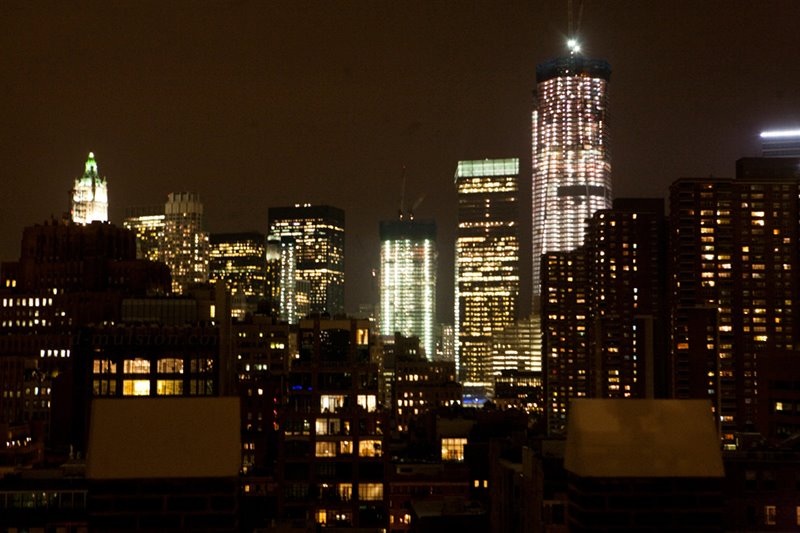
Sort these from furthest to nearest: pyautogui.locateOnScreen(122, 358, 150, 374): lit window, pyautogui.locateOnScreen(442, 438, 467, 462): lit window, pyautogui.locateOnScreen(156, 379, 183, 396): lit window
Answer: pyautogui.locateOnScreen(442, 438, 467, 462): lit window, pyautogui.locateOnScreen(156, 379, 183, 396): lit window, pyautogui.locateOnScreen(122, 358, 150, 374): lit window

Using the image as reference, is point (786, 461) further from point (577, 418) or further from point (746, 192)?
point (746, 192)

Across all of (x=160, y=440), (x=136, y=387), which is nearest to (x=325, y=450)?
(x=160, y=440)

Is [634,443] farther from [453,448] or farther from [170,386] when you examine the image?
[453,448]

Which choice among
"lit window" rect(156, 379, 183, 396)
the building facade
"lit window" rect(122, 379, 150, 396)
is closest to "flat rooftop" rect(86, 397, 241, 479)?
"lit window" rect(122, 379, 150, 396)

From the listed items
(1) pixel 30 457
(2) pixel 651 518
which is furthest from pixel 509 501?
(1) pixel 30 457

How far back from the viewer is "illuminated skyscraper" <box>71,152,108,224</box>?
18988cm

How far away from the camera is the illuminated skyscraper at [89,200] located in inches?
7475

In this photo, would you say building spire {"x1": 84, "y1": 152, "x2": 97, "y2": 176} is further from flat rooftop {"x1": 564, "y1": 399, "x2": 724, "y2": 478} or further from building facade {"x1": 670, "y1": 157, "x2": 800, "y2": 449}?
flat rooftop {"x1": 564, "y1": 399, "x2": 724, "y2": 478}

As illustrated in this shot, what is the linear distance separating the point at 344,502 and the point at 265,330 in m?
108

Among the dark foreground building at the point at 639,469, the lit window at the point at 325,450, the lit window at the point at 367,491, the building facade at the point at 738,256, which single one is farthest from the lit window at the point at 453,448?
the dark foreground building at the point at 639,469

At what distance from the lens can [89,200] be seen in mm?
191500

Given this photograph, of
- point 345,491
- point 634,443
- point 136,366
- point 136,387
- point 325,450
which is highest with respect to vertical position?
point 136,366

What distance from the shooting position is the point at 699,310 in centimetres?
17912

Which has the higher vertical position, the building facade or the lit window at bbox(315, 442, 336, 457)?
the building facade
